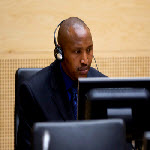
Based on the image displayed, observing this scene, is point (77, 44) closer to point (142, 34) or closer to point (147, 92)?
point (147, 92)

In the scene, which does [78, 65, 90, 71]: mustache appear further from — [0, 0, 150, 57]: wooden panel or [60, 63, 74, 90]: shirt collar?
[0, 0, 150, 57]: wooden panel

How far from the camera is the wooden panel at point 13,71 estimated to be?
9.14ft

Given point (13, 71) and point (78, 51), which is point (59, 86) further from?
point (13, 71)

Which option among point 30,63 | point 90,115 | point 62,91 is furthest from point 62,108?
point 30,63

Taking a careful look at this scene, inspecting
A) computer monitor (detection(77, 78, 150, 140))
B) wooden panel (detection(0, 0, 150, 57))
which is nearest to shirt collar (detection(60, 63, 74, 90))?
computer monitor (detection(77, 78, 150, 140))

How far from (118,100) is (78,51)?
49 centimetres

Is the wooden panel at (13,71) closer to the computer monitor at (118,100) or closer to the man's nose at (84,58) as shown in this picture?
the man's nose at (84,58)

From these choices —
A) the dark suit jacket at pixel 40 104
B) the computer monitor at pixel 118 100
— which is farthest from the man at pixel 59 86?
the computer monitor at pixel 118 100

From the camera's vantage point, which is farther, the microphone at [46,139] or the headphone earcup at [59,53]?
the headphone earcup at [59,53]

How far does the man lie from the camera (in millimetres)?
1608

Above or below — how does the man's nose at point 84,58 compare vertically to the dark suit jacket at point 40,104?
above

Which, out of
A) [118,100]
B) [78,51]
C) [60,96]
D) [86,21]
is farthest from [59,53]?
[86,21]

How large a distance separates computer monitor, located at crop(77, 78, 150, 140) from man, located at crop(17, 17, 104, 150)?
1.19 feet

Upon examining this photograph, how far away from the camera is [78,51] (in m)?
1.67
